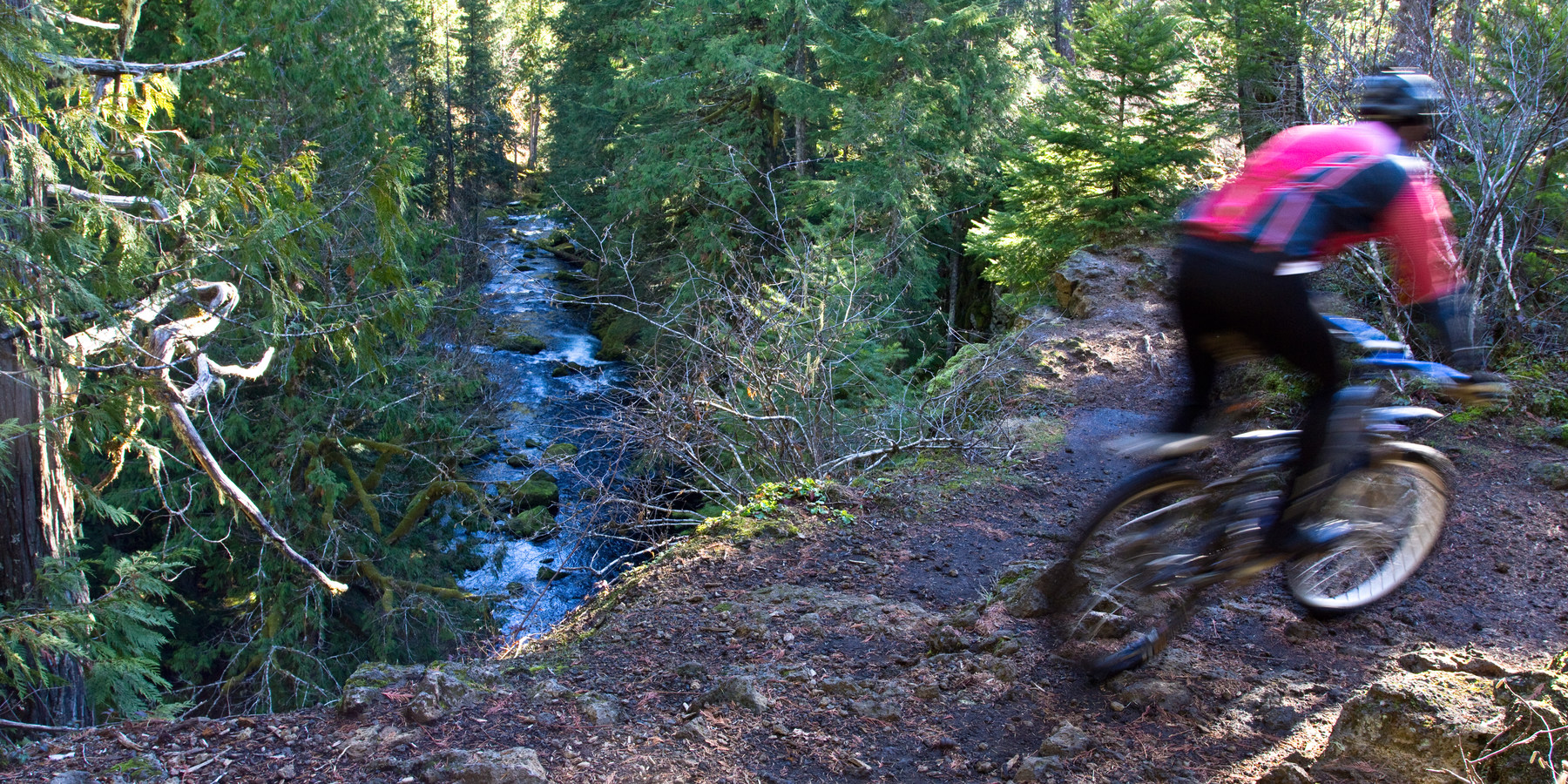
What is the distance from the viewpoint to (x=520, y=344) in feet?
61.7

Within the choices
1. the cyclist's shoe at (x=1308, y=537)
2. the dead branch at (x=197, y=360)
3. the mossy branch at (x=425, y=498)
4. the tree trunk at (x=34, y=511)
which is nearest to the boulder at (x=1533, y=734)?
the cyclist's shoe at (x=1308, y=537)

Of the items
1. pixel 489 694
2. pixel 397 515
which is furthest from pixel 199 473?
pixel 489 694

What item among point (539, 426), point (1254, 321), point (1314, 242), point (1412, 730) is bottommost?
A: point (539, 426)

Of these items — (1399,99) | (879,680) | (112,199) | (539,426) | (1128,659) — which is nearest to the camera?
(1399,99)

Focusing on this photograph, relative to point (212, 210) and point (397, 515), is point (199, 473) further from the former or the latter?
point (212, 210)

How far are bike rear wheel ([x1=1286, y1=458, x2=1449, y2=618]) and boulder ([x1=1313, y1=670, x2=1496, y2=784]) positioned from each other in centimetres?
62

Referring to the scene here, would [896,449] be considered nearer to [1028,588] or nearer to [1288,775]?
[1028,588]

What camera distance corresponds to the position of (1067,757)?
105 inches

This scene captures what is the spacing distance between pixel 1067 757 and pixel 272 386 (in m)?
11.6

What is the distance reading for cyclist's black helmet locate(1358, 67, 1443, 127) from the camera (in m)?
2.76

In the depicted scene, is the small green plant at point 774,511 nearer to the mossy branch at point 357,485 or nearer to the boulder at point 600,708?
the boulder at point 600,708

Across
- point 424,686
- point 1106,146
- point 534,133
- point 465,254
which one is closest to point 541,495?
point 465,254

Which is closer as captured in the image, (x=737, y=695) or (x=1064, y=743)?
(x=1064, y=743)

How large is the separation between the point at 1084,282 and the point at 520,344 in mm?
12401
